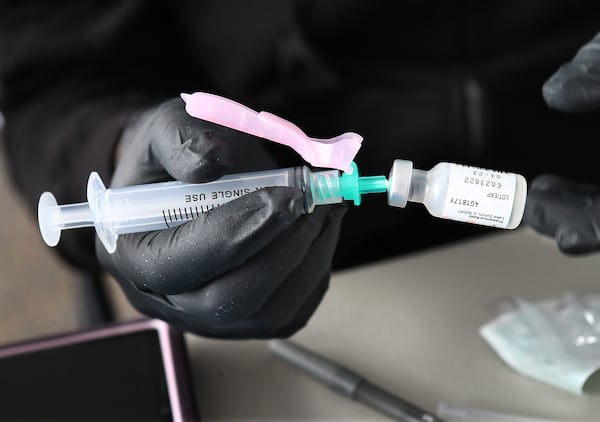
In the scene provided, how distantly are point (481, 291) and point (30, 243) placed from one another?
36.9 inches

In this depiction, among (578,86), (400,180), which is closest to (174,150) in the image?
(400,180)

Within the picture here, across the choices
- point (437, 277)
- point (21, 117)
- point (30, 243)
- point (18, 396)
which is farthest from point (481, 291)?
point (30, 243)

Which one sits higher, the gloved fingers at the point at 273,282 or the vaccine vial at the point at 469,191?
the vaccine vial at the point at 469,191

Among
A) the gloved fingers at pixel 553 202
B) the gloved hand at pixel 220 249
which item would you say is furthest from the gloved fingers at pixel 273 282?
the gloved fingers at pixel 553 202

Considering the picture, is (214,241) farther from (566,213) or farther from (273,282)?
(566,213)

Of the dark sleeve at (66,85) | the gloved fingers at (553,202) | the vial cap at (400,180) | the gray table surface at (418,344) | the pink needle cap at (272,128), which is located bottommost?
the gray table surface at (418,344)

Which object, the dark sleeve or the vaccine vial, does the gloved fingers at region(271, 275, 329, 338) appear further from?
the dark sleeve

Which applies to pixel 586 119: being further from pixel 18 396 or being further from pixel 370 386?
pixel 18 396

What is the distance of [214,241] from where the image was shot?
0.38 meters

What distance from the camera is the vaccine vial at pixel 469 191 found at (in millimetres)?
379

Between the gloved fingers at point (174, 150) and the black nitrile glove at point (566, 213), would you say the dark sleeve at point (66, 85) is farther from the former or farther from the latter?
the black nitrile glove at point (566, 213)

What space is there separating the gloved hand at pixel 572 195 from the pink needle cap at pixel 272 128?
0.54 ft

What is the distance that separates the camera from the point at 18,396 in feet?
1.43

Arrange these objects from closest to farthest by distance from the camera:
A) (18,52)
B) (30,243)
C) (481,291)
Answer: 1. (481,291)
2. (18,52)
3. (30,243)
